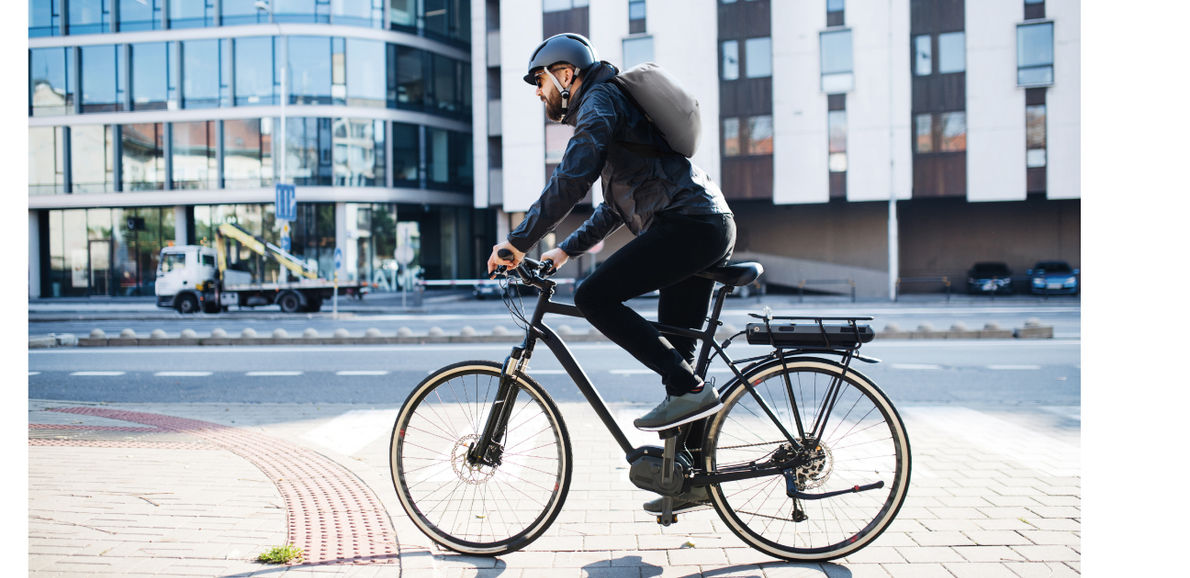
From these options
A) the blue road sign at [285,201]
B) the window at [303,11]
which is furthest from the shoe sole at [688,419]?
the window at [303,11]

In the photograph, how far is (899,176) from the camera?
96.0ft

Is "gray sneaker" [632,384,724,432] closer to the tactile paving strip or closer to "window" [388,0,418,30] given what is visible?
the tactile paving strip

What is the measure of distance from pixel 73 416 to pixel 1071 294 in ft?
103

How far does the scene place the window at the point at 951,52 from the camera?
29.2 meters

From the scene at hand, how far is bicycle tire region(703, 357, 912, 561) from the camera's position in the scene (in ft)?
9.69

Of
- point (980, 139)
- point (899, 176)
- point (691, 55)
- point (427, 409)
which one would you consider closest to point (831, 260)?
point (899, 176)

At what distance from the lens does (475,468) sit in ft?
10.4

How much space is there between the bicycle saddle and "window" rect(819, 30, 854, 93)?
1130 inches

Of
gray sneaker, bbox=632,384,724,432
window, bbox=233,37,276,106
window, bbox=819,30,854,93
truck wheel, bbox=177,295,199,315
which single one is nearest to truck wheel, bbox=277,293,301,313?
truck wheel, bbox=177,295,199,315

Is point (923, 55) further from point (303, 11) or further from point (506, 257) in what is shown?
point (506, 257)

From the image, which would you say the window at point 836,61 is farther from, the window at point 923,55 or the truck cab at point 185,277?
the truck cab at point 185,277

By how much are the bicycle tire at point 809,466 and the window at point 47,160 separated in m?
42.0
